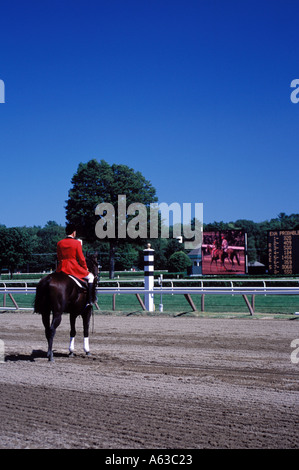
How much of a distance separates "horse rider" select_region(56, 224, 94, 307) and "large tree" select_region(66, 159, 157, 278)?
4456 centimetres

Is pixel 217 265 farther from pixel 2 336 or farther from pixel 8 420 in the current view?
pixel 8 420

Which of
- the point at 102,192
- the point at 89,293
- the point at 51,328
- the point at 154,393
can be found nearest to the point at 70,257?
the point at 89,293

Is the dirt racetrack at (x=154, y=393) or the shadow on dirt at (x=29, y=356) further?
the shadow on dirt at (x=29, y=356)

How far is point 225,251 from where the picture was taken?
34125 millimetres

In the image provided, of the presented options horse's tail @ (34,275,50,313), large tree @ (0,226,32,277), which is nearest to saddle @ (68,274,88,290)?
horse's tail @ (34,275,50,313)

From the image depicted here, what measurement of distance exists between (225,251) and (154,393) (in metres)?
28.7

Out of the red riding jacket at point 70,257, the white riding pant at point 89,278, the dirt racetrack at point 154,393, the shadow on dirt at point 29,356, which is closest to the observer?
the dirt racetrack at point 154,393

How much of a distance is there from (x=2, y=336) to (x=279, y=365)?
633cm

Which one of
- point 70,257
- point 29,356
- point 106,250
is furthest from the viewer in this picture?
point 106,250

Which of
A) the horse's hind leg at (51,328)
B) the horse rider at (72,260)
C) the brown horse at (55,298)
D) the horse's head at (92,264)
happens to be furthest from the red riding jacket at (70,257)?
the horse's hind leg at (51,328)

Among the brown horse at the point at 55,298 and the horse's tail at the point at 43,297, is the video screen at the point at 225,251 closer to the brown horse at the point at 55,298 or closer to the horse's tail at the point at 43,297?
the brown horse at the point at 55,298

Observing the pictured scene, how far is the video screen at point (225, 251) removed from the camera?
1337 inches

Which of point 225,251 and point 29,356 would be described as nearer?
point 29,356

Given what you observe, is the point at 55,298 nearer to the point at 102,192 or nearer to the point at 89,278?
the point at 89,278
